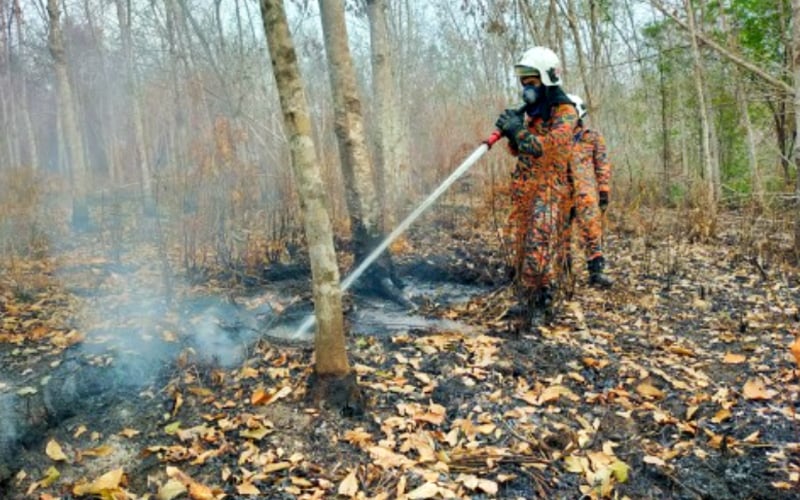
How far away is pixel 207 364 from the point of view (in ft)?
11.4

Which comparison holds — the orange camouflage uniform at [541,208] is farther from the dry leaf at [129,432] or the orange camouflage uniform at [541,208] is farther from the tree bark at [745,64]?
the dry leaf at [129,432]

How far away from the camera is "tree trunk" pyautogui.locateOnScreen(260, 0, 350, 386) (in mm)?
2578

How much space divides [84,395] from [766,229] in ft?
21.7

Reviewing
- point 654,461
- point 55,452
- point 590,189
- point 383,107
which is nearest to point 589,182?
point 590,189

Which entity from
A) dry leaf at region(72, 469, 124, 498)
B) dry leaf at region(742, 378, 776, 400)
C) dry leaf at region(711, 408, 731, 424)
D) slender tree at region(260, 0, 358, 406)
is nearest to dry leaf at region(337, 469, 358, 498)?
slender tree at region(260, 0, 358, 406)

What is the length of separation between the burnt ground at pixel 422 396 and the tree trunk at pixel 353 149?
360 mm

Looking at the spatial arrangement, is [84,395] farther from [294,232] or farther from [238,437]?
[294,232]

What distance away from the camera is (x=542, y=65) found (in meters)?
4.27

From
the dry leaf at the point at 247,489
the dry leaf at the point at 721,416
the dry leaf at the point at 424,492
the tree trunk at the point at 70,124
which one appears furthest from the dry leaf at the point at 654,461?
the tree trunk at the point at 70,124

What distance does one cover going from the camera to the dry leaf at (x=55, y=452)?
2.61 metres

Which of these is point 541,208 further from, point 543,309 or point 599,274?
point 599,274

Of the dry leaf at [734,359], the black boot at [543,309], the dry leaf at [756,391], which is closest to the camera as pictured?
the dry leaf at [756,391]

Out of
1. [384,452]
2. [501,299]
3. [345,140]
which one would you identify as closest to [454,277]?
[501,299]

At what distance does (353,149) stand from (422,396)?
2.35 meters
